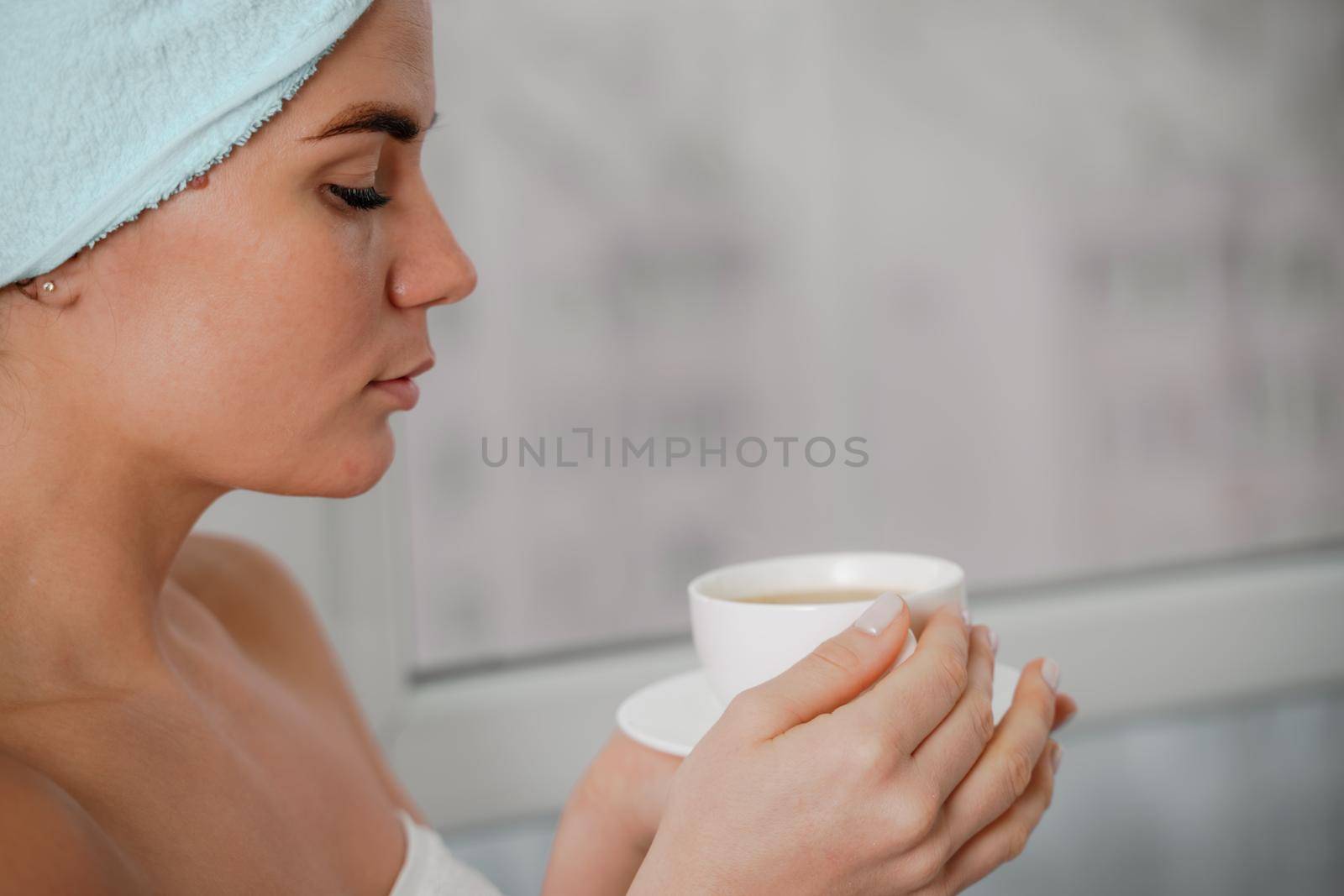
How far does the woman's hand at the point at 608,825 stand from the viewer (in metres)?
0.85

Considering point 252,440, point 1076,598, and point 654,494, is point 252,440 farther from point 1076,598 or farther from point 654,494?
point 1076,598

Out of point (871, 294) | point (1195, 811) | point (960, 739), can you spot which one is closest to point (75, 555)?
point (960, 739)

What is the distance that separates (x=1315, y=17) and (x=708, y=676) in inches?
60.8

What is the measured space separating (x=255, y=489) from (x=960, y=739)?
0.46 metres

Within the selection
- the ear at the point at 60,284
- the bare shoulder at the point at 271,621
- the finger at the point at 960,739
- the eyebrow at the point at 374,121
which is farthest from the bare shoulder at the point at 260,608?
the finger at the point at 960,739

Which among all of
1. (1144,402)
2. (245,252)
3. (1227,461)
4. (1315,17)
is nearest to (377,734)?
(245,252)

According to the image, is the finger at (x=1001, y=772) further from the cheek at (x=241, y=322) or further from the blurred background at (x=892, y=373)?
the blurred background at (x=892, y=373)

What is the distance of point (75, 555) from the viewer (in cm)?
70

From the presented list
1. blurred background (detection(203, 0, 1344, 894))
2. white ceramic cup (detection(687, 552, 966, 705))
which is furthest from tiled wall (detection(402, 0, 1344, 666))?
white ceramic cup (detection(687, 552, 966, 705))

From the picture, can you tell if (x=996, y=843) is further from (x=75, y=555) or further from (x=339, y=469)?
(x=75, y=555)

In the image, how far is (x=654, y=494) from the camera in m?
1.45

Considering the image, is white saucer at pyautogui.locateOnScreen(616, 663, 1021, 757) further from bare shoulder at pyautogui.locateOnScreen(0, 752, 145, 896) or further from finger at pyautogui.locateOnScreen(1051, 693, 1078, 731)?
bare shoulder at pyautogui.locateOnScreen(0, 752, 145, 896)

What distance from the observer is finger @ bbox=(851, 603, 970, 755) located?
1.96 ft

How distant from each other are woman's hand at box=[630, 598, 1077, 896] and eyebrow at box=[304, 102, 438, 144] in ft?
1.32
